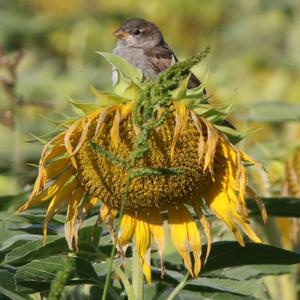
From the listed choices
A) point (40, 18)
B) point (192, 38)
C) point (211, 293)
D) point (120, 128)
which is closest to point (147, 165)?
point (120, 128)

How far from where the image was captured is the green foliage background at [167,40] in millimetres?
7629

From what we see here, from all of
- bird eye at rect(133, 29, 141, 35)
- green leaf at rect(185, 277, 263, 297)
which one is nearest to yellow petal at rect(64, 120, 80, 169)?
green leaf at rect(185, 277, 263, 297)

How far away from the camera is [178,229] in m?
2.40

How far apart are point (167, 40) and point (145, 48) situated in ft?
23.1

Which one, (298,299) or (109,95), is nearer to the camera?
(109,95)

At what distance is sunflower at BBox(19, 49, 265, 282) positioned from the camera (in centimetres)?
227

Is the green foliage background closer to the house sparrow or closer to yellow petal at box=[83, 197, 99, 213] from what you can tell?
the house sparrow

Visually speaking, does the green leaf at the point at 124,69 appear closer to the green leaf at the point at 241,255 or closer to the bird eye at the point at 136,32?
the green leaf at the point at 241,255

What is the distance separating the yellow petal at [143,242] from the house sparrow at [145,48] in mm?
917

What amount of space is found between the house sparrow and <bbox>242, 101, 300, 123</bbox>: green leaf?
0.33m

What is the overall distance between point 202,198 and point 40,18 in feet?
32.4

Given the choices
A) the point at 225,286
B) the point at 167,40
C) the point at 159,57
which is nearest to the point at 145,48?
the point at 159,57

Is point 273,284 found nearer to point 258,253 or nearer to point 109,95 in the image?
point 258,253

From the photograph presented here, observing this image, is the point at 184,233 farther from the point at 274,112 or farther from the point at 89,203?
the point at 274,112
